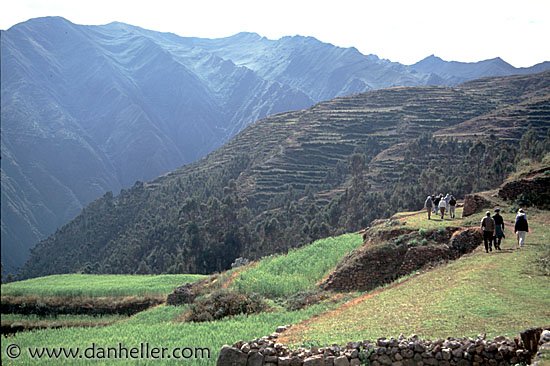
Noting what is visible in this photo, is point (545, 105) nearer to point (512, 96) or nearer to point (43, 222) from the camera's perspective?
point (512, 96)

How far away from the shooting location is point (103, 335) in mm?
18578

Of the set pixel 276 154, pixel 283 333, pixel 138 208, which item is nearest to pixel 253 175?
pixel 276 154

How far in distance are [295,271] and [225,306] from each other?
7503 millimetres

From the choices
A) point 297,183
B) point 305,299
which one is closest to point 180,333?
point 305,299

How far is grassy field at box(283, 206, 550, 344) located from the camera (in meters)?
11.0

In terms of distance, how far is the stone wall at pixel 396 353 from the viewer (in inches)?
359

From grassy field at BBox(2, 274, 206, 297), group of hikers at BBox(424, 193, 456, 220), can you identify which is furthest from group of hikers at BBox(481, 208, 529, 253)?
grassy field at BBox(2, 274, 206, 297)

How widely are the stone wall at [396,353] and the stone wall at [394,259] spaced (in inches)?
409

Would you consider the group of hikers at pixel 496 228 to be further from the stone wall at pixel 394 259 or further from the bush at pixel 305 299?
the bush at pixel 305 299

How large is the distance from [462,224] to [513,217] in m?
2.94

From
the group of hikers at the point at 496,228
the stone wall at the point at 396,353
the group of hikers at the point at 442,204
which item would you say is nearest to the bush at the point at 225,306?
the group of hikers at the point at 496,228

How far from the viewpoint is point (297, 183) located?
10156 cm

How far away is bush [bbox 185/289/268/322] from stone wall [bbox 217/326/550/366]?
31.1ft

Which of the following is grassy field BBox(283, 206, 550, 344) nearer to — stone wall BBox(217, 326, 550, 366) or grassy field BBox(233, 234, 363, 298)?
stone wall BBox(217, 326, 550, 366)
